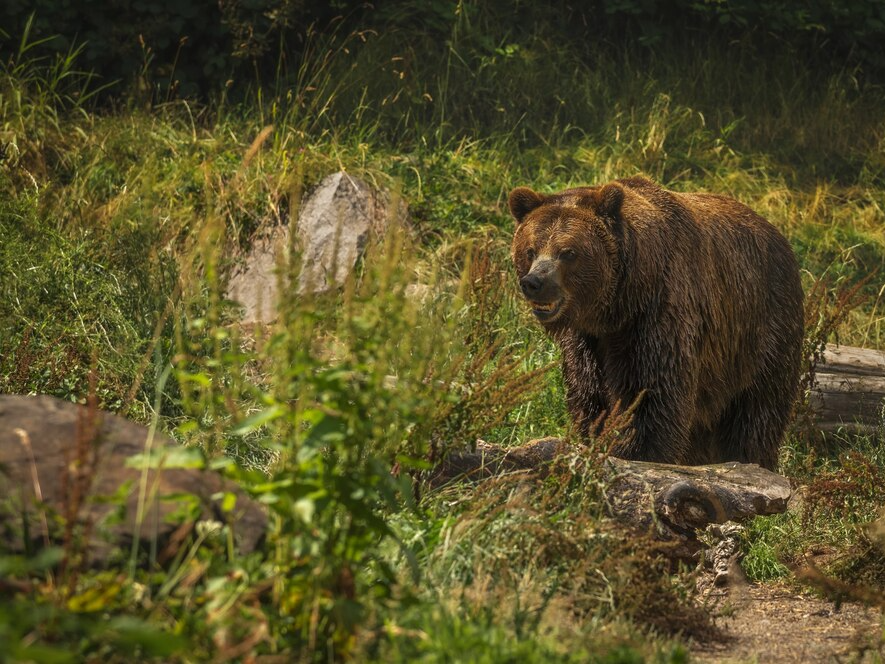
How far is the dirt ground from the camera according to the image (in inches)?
163

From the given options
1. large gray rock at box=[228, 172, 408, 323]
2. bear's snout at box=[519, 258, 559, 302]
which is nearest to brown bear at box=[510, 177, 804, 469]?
bear's snout at box=[519, 258, 559, 302]

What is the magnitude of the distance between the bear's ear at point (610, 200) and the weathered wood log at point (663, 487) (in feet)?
4.88

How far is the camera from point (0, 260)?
23.1 feet

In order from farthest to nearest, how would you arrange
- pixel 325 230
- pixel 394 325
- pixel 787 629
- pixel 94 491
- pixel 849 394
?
pixel 325 230
pixel 849 394
pixel 787 629
pixel 394 325
pixel 94 491

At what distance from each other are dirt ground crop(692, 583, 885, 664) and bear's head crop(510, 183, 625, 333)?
154cm

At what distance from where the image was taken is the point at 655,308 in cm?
591

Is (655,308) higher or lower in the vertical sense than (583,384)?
higher

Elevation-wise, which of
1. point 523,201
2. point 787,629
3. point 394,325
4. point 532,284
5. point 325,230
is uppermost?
point 523,201

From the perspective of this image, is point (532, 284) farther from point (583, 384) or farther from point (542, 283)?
point (583, 384)

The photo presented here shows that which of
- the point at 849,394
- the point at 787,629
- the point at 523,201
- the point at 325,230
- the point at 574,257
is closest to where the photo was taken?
the point at 787,629

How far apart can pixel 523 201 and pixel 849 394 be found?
294 centimetres

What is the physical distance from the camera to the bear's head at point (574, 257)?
5.76 m

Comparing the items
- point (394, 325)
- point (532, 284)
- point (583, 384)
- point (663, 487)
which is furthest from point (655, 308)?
point (394, 325)

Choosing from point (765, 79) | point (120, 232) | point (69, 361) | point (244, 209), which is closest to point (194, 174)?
point (244, 209)
